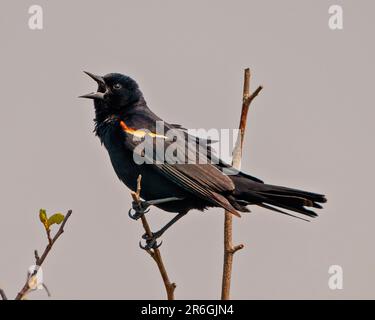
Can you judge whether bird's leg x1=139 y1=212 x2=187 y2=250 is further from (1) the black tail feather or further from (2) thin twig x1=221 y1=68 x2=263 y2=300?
(2) thin twig x1=221 y1=68 x2=263 y2=300

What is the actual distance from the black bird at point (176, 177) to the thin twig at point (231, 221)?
57cm

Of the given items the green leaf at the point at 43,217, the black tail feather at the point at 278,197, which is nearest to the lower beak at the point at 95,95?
the black tail feather at the point at 278,197

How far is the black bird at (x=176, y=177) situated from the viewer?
13.7ft

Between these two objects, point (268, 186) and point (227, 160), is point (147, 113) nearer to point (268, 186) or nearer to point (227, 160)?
point (227, 160)

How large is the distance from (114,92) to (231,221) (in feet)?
7.45

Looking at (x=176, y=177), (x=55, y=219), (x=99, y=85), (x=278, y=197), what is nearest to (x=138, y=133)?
(x=176, y=177)

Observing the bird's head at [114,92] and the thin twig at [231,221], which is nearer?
the thin twig at [231,221]

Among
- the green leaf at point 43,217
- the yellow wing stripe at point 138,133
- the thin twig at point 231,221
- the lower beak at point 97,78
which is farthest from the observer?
the lower beak at point 97,78

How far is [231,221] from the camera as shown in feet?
10.6

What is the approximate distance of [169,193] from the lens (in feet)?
14.8

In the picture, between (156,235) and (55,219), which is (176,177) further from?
(55,219)

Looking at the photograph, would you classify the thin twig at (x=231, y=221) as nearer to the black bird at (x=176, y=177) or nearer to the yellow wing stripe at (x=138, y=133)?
the black bird at (x=176, y=177)

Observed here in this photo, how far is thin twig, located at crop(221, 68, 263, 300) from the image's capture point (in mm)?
2803

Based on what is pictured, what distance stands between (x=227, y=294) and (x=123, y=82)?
289cm
